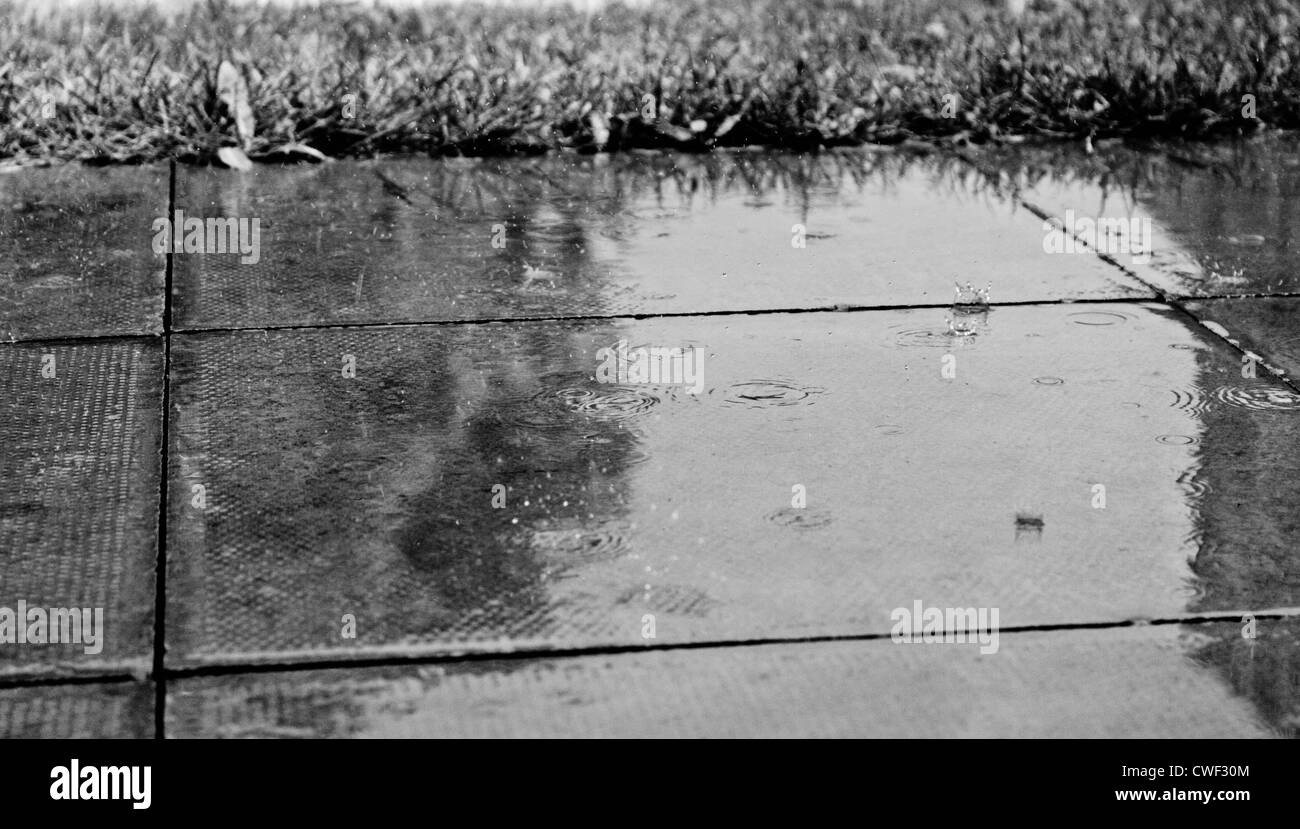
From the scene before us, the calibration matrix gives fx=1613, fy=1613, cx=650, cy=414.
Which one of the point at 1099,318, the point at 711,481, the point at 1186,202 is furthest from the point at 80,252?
the point at 1186,202

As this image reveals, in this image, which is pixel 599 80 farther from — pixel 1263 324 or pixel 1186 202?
pixel 1263 324

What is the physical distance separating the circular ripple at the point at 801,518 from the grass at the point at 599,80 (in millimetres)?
3250

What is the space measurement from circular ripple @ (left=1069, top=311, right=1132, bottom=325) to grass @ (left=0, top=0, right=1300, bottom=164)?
2.11m

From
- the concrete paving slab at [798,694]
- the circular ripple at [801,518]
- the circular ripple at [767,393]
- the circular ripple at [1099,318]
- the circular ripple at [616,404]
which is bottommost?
the concrete paving slab at [798,694]

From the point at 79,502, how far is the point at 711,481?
1407 mm

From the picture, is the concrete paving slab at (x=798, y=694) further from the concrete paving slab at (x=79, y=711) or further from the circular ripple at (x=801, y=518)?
the circular ripple at (x=801, y=518)

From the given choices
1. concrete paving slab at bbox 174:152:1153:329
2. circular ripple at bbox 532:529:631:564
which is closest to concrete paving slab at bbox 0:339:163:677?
concrete paving slab at bbox 174:152:1153:329

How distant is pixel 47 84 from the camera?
6.54 metres

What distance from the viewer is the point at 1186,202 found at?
19.3 feet

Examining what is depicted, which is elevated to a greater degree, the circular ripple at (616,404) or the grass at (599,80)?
the grass at (599,80)

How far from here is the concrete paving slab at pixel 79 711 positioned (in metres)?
2.75

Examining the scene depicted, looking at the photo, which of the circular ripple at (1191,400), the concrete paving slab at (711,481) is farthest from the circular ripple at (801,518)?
the circular ripple at (1191,400)

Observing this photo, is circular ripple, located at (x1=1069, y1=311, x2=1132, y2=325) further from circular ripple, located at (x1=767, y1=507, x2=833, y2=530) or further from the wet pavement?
circular ripple, located at (x1=767, y1=507, x2=833, y2=530)
